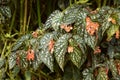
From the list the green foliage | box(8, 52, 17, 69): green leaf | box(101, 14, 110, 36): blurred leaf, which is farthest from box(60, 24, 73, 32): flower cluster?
box(8, 52, 17, 69): green leaf

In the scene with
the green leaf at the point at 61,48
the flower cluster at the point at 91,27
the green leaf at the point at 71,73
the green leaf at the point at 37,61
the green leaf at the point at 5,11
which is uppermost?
the green leaf at the point at 5,11

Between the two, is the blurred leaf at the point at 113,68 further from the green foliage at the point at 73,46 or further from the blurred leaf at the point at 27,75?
the blurred leaf at the point at 27,75

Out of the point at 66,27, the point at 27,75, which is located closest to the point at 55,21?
the point at 66,27

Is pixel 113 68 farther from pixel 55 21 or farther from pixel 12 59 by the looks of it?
pixel 12 59

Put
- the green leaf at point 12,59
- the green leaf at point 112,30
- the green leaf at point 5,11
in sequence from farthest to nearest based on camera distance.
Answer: the green leaf at point 5,11 < the green leaf at point 12,59 < the green leaf at point 112,30

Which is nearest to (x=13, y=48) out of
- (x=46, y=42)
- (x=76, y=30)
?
(x=46, y=42)

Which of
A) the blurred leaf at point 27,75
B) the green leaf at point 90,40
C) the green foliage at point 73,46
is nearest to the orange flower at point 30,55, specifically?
the green foliage at point 73,46

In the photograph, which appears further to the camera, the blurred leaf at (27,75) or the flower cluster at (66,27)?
the blurred leaf at (27,75)
